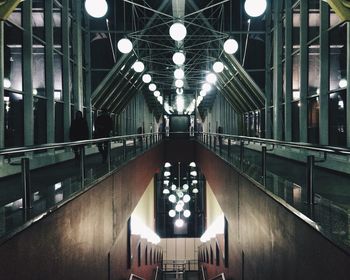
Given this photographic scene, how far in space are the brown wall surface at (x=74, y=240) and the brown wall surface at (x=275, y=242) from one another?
8.42 feet

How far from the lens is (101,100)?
73.5ft

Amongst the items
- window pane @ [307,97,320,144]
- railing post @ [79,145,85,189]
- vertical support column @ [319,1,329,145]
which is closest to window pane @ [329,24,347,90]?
vertical support column @ [319,1,329,145]

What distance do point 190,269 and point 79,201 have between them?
34883 mm

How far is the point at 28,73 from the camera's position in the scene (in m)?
10.7

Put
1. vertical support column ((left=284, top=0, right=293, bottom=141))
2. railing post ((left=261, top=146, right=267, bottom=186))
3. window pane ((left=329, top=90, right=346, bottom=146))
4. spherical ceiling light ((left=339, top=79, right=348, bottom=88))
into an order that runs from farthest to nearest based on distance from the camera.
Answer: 1. vertical support column ((left=284, top=0, right=293, bottom=141))
2. window pane ((left=329, top=90, right=346, bottom=146))
3. spherical ceiling light ((left=339, top=79, right=348, bottom=88))
4. railing post ((left=261, top=146, right=267, bottom=186))

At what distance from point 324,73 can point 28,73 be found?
8188mm

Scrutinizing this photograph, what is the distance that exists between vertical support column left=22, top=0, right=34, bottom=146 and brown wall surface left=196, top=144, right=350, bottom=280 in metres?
5.66

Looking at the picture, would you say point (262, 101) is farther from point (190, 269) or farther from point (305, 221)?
point (190, 269)

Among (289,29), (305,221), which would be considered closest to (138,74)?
(289,29)

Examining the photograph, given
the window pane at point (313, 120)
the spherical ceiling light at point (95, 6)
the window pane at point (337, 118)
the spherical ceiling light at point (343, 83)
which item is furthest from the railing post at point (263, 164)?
the window pane at point (313, 120)

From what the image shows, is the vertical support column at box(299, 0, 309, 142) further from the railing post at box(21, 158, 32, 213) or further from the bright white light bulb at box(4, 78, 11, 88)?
the railing post at box(21, 158, 32, 213)

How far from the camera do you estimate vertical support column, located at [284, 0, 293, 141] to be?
15680 mm

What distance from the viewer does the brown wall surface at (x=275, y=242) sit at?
341 cm

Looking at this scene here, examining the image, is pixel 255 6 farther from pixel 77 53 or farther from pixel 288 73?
pixel 77 53
